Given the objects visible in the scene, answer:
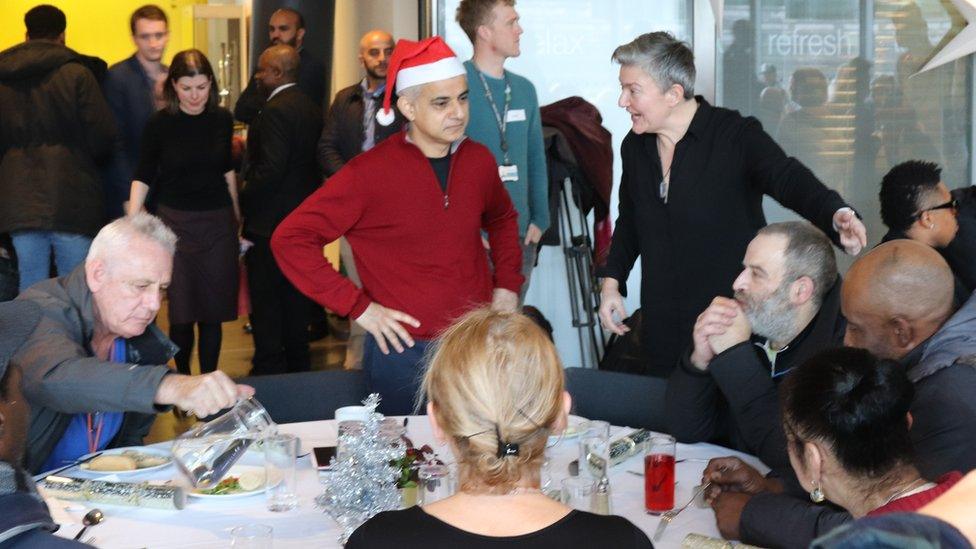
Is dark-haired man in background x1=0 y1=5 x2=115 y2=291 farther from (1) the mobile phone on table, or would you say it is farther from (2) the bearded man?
(2) the bearded man

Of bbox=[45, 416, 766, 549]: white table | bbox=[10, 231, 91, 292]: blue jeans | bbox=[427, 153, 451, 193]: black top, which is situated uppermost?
bbox=[427, 153, 451, 193]: black top

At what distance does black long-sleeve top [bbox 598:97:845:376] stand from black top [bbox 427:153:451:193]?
67cm

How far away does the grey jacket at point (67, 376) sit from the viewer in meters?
2.75

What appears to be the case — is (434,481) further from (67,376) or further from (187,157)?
(187,157)

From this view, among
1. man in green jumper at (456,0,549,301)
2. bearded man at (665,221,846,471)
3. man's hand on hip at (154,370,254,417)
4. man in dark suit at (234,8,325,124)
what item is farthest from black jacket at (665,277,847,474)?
man in dark suit at (234,8,325,124)

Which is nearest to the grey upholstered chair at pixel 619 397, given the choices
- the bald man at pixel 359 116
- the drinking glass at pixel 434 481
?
the drinking glass at pixel 434 481

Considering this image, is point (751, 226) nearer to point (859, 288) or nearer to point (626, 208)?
point (626, 208)

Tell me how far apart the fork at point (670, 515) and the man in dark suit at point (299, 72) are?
14.0ft

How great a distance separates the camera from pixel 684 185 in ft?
12.3

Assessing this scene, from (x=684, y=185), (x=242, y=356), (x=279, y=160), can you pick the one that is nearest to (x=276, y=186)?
(x=279, y=160)

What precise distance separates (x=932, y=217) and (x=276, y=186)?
3.14 meters

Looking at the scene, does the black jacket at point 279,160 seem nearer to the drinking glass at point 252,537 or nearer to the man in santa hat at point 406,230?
the man in santa hat at point 406,230

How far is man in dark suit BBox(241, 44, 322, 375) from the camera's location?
5977 millimetres

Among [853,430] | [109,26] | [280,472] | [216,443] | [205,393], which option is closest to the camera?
[853,430]
